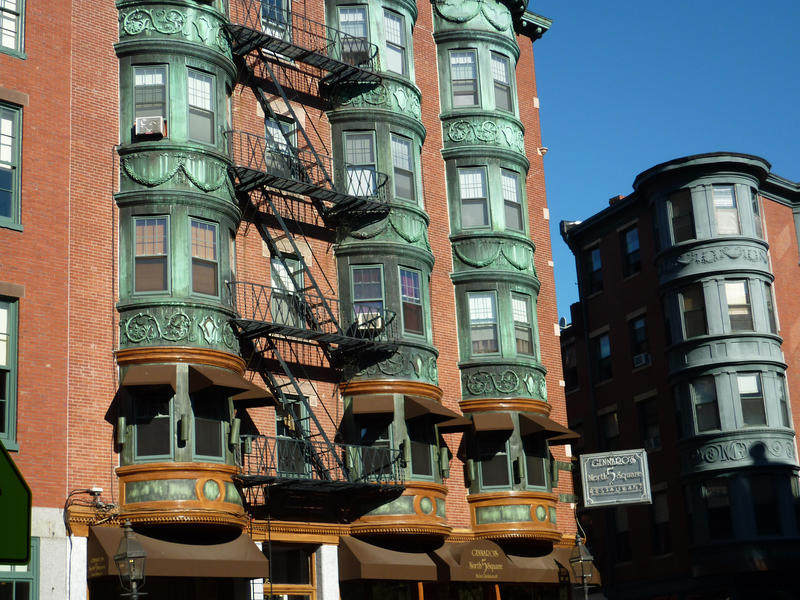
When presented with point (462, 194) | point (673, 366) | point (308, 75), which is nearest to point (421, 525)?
point (462, 194)

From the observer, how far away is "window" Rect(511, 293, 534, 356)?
105ft

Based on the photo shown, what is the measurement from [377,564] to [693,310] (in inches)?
818

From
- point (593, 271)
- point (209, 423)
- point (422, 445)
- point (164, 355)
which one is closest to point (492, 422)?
point (422, 445)

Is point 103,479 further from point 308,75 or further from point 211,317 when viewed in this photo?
point 308,75

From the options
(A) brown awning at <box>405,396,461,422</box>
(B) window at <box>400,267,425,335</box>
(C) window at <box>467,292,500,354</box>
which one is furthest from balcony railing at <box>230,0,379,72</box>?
(A) brown awning at <box>405,396,461,422</box>

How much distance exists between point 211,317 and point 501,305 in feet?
32.1

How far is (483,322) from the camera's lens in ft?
104

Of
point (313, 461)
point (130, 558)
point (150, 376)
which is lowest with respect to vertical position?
point (130, 558)

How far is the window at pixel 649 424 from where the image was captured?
4403cm

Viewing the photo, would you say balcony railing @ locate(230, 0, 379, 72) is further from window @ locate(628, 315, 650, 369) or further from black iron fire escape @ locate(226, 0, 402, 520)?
window @ locate(628, 315, 650, 369)

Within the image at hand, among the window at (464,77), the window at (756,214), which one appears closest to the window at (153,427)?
the window at (464,77)

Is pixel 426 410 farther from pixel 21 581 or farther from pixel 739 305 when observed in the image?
pixel 739 305

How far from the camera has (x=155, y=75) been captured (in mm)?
26344

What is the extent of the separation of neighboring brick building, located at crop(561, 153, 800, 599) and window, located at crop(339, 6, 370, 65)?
17224mm
